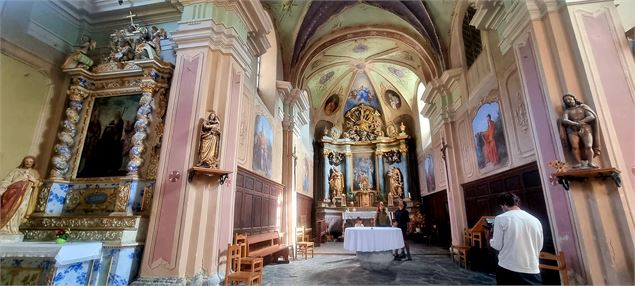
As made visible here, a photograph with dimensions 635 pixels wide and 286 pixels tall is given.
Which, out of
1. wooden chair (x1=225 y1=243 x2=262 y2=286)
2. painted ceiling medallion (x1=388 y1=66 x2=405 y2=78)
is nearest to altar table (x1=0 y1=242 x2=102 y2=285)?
wooden chair (x1=225 y1=243 x2=262 y2=286)

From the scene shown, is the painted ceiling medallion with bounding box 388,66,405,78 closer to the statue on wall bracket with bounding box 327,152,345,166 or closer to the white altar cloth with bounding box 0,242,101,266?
the statue on wall bracket with bounding box 327,152,345,166

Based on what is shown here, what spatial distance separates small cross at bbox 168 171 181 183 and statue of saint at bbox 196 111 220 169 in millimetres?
321

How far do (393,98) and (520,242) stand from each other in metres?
13.1

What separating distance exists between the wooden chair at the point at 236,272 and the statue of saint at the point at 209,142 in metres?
1.34

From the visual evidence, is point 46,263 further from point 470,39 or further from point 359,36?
point 359,36

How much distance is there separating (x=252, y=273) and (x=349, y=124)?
40.5ft

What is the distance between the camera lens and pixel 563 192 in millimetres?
3541

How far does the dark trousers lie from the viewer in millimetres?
2357

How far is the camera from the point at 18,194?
13.6 ft

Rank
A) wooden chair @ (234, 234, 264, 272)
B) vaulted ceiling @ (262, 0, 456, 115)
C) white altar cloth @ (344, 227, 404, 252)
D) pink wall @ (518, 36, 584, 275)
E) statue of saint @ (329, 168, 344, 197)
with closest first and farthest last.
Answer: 1. pink wall @ (518, 36, 584, 275)
2. wooden chair @ (234, 234, 264, 272)
3. white altar cloth @ (344, 227, 404, 252)
4. vaulted ceiling @ (262, 0, 456, 115)
5. statue of saint @ (329, 168, 344, 197)

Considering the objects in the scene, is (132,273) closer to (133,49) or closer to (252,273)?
(252,273)

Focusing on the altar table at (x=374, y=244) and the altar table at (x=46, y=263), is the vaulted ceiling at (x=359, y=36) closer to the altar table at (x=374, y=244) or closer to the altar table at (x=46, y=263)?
the altar table at (x=374, y=244)

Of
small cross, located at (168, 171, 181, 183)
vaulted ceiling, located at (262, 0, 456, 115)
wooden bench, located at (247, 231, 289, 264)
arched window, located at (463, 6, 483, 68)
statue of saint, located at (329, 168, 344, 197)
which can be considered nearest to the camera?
small cross, located at (168, 171, 181, 183)

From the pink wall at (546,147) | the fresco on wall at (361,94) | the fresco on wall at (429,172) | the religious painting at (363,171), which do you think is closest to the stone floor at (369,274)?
the pink wall at (546,147)
